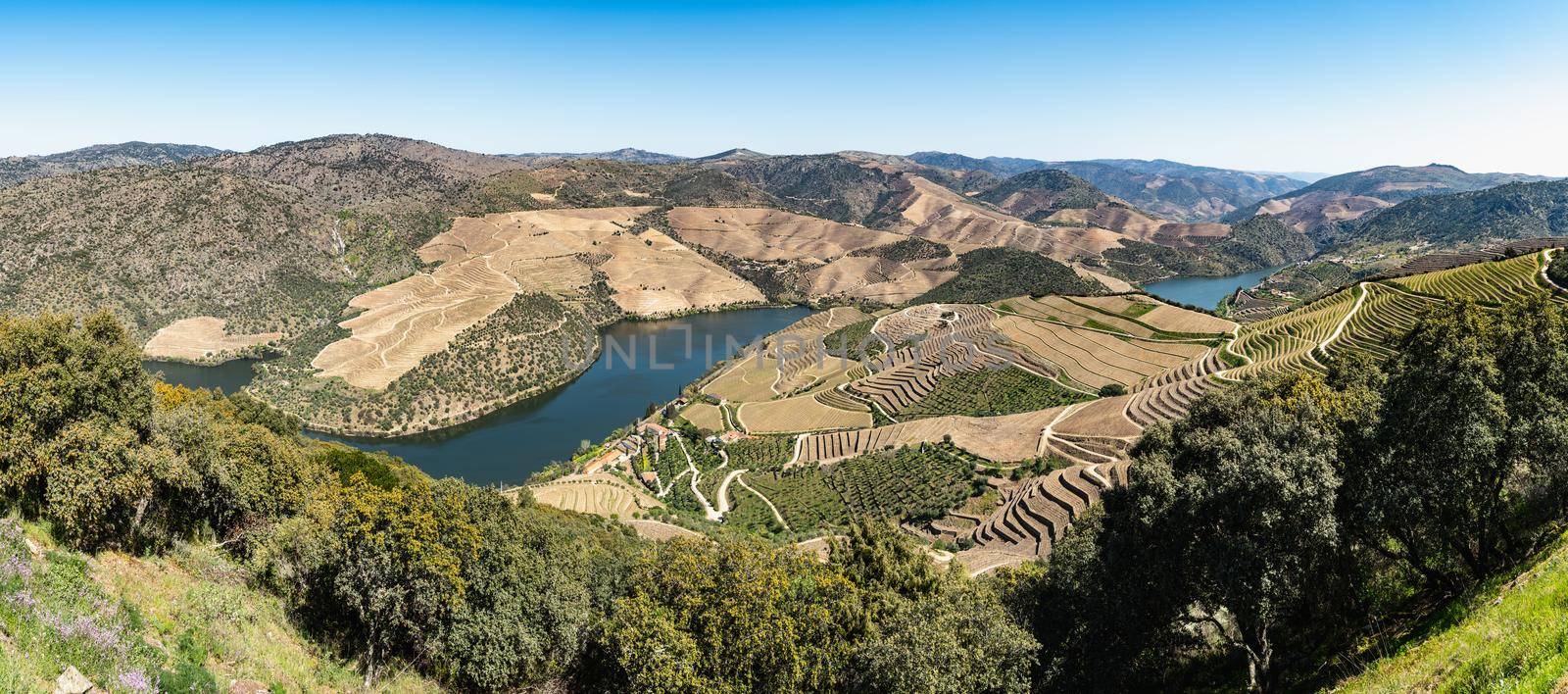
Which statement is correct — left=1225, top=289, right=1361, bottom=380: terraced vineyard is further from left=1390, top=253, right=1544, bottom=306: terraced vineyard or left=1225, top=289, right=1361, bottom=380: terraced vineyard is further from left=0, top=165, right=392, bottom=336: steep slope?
left=0, top=165, right=392, bottom=336: steep slope


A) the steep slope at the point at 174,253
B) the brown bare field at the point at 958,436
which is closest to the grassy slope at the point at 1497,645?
the brown bare field at the point at 958,436

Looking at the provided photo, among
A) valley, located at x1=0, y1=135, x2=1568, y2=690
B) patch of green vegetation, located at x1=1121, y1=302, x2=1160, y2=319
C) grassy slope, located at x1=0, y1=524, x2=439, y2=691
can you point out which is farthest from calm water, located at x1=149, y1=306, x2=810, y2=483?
patch of green vegetation, located at x1=1121, y1=302, x2=1160, y2=319

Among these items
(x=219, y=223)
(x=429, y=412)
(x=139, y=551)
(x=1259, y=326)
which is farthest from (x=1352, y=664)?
(x=219, y=223)

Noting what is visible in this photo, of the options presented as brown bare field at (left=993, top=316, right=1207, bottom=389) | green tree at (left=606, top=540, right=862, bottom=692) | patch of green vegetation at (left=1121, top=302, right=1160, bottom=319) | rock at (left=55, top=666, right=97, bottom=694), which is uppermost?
rock at (left=55, top=666, right=97, bottom=694)

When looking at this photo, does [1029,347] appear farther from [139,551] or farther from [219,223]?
[219,223]

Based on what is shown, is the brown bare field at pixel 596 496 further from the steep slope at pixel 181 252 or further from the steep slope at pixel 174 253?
the steep slope at pixel 174 253

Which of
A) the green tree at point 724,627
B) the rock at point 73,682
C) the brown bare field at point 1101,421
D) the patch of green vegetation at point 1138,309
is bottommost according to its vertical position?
the brown bare field at point 1101,421
